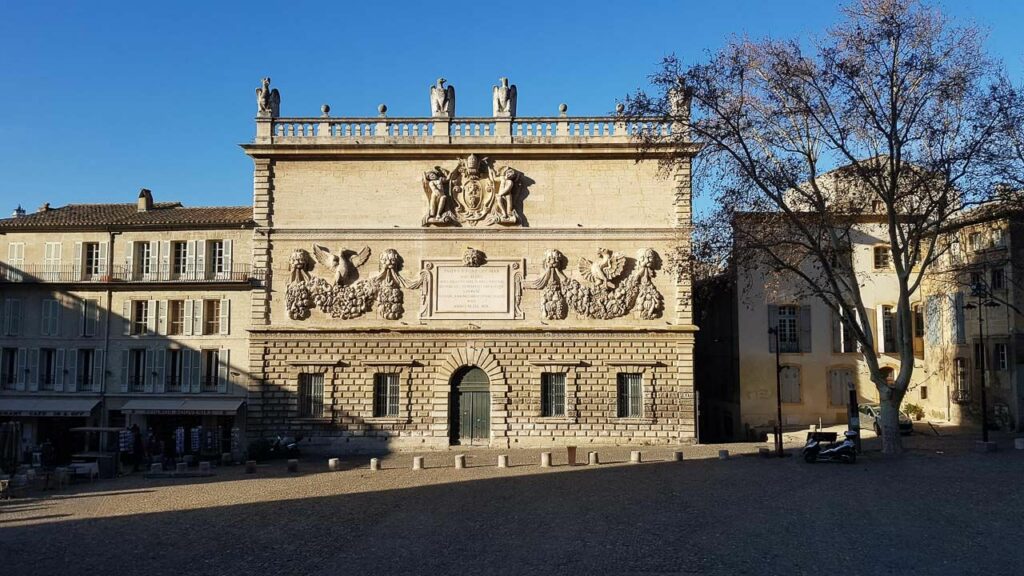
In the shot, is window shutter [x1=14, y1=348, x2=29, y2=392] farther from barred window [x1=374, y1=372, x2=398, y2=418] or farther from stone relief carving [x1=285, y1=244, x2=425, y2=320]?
barred window [x1=374, y1=372, x2=398, y2=418]

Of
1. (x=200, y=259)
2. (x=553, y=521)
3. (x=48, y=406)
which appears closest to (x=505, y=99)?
(x=200, y=259)

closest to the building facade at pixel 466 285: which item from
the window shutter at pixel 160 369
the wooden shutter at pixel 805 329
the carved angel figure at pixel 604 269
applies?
the carved angel figure at pixel 604 269

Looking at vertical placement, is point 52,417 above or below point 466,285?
below

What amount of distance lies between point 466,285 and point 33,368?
16.8 metres

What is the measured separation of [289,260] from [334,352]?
11.6 feet

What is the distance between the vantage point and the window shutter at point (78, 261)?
1199 inches

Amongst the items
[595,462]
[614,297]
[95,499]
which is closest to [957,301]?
[614,297]

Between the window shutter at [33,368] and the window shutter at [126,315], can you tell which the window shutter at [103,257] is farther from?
the window shutter at [33,368]

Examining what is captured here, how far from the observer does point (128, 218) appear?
31.0m

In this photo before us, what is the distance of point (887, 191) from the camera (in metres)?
21.0

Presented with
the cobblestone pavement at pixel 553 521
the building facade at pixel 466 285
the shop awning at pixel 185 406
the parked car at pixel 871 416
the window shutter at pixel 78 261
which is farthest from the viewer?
the window shutter at pixel 78 261

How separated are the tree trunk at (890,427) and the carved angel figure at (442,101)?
16.5m

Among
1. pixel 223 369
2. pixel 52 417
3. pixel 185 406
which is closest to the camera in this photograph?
pixel 185 406

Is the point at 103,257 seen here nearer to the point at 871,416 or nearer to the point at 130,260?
the point at 130,260
